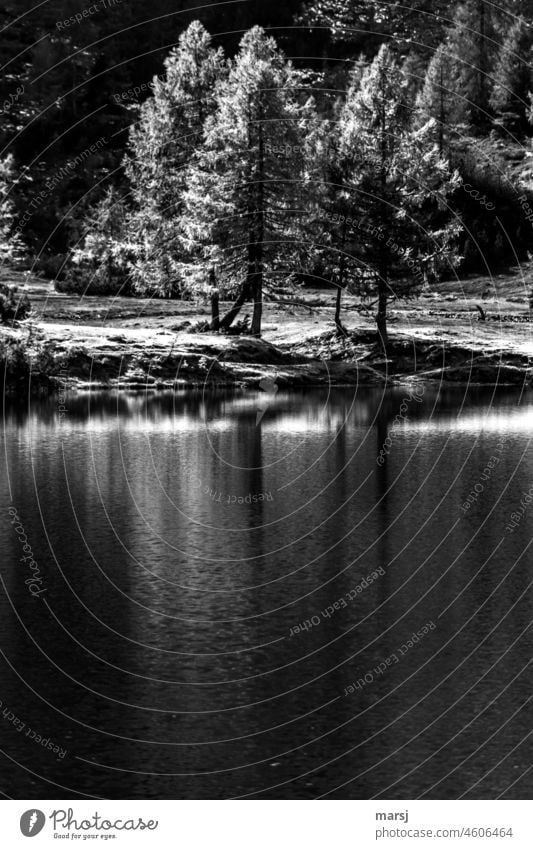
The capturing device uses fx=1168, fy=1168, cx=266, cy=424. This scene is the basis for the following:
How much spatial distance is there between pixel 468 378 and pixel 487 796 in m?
56.4

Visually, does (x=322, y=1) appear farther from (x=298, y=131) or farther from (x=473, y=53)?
(x=298, y=131)

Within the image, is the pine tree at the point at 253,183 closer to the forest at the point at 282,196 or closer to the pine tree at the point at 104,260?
the forest at the point at 282,196

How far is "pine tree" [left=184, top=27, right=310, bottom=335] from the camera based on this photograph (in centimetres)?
6725

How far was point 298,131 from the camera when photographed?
67.9m

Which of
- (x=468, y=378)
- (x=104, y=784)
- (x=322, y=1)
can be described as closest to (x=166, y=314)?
(x=468, y=378)

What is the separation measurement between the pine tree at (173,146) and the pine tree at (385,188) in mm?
9911

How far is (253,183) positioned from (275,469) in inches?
1343
